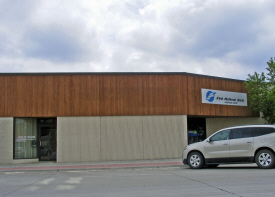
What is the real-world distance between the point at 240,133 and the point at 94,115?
903 cm

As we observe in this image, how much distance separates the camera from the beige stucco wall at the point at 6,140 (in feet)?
60.7

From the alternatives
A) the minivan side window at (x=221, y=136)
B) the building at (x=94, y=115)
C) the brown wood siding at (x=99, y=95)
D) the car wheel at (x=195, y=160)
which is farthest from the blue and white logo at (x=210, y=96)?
the car wheel at (x=195, y=160)

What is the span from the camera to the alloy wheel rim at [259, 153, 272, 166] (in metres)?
12.5

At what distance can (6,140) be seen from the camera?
61.1ft

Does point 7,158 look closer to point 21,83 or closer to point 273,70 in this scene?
point 21,83

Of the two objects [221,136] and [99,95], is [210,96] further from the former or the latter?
[221,136]

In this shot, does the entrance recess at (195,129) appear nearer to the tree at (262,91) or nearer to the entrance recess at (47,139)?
the tree at (262,91)

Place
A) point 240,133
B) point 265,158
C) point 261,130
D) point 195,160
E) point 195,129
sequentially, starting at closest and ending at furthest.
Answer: point 265,158 < point 261,130 < point 240,133 < point 195,160 < point 195,129

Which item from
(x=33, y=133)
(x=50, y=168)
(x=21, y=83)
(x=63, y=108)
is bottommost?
(x=50, y=168)

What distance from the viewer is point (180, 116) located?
65.1ft

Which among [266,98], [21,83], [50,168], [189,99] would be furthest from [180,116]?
[21,83]

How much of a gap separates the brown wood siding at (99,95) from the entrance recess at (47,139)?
986 millimetres

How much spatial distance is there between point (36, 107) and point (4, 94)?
78.8 inches

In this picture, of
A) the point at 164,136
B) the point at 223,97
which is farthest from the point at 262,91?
the point at 164,136
